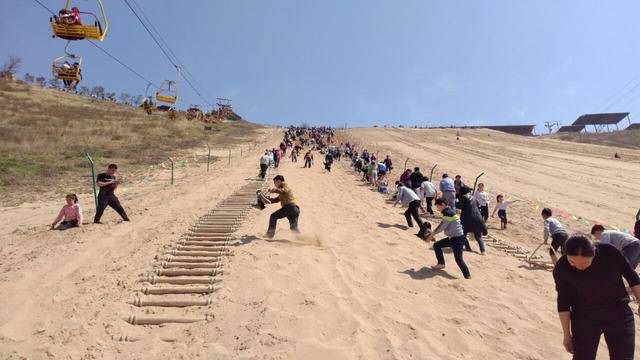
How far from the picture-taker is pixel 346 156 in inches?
1314

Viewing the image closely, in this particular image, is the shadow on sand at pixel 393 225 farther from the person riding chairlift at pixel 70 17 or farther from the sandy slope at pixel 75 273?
the person riding chairlift at pixel 70 17

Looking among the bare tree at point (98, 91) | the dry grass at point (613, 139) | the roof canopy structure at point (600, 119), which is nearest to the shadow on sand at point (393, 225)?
the dry grass at point (613, 139)

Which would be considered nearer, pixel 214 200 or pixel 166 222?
pixel 166 222

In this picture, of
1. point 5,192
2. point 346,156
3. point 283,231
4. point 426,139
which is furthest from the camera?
point 426,139

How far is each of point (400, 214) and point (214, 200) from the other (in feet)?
21.5

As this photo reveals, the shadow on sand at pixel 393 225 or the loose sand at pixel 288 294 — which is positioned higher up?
A: the shadow on sand at pixel 393 225

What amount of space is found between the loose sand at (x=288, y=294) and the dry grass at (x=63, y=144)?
4536 mm

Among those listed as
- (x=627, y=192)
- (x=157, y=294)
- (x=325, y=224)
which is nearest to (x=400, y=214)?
(x=325, y=224)

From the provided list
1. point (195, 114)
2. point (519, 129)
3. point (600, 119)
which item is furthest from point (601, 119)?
point (195, 114)

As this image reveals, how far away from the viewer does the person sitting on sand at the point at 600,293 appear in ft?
10.0

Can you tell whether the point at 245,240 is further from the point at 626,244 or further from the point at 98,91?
the point at 98,91

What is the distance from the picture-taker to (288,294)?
5.67m

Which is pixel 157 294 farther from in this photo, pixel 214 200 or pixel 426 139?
pixel 426 139

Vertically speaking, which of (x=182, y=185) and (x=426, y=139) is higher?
(x=426, y=139)
